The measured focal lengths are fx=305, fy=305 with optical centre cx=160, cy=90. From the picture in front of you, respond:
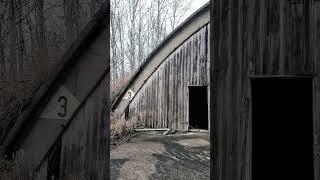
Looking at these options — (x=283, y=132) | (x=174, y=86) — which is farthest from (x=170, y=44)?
(x=283, y=132)

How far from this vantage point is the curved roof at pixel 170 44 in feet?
44.7

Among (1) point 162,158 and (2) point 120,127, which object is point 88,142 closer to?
(1) point 162,158

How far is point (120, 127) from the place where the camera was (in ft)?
42.3

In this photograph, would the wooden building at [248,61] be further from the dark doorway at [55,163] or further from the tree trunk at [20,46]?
the tree trunk at [20,46]

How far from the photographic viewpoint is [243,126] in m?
4.36

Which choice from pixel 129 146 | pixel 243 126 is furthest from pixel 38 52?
pixel 129 146

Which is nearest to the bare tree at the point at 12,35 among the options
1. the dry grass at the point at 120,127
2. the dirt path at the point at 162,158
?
the dirt path at the point at 162,158

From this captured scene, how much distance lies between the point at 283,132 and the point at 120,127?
7573mm

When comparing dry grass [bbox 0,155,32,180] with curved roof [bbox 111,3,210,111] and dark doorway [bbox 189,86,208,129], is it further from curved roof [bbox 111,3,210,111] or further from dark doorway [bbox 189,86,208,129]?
dark doorway [bbox 189,86,208,129]

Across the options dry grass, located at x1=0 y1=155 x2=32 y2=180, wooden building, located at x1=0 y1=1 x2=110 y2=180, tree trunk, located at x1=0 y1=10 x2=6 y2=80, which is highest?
tree trunk, located at x1=0 y1=10 x2=6 y2=80

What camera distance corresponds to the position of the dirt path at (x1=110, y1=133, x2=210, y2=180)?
24.4 ft

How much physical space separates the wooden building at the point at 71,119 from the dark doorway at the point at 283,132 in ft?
12.3

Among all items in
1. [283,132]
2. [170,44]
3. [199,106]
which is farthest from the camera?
[199,106]

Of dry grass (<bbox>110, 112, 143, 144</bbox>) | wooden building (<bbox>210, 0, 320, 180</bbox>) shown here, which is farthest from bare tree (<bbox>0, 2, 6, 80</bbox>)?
dry grass (<bbox>110, 112, 143, 144</bbox>)
